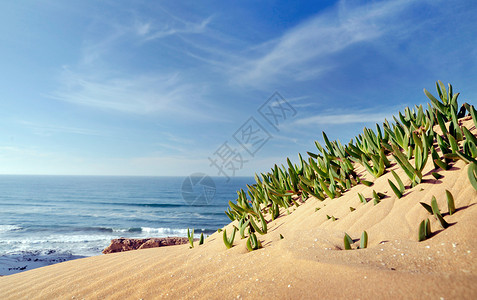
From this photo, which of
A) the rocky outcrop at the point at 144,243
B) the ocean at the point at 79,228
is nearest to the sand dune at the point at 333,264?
the rocky outcrop at the point at 144,243

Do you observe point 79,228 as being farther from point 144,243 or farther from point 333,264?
point 333,264

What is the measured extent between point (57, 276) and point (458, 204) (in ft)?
13.1

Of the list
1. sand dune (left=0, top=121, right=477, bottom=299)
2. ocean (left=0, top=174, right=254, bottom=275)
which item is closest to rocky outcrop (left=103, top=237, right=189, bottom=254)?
ocean (left=0, top=174, right=254, bottom=275)

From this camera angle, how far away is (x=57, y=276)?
2889 mm

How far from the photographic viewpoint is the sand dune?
1.26 m

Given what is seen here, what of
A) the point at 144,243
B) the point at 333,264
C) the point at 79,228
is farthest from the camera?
the point at 79,228

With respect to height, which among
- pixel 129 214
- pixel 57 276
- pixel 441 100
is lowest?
pixel 129 214

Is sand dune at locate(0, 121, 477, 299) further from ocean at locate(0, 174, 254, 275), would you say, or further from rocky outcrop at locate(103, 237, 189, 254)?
ocean at locate(0, 174, 254, 275)

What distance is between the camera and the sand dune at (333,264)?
4.12ft

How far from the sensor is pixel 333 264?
1.55m

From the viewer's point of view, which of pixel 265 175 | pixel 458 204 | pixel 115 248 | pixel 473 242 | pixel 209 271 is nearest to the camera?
pixel 473 242

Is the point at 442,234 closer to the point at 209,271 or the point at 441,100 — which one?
the point at 209,271

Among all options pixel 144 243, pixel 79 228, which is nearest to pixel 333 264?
pixel 144 243

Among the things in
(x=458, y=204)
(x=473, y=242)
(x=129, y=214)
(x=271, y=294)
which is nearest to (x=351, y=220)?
(x=458, y=204)
